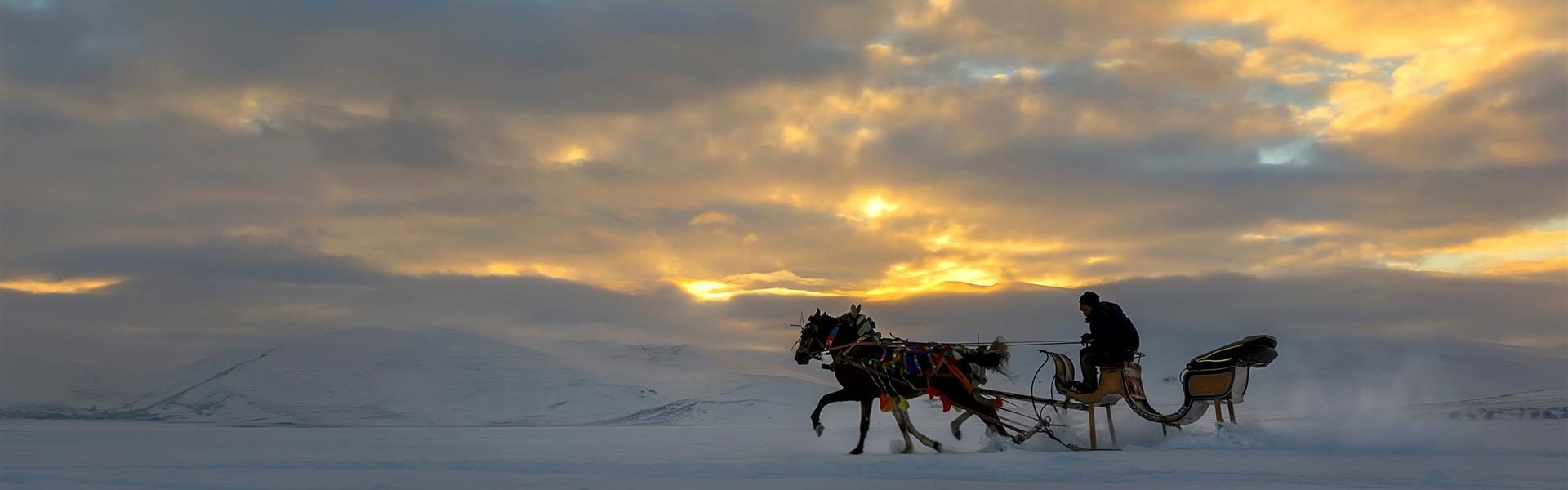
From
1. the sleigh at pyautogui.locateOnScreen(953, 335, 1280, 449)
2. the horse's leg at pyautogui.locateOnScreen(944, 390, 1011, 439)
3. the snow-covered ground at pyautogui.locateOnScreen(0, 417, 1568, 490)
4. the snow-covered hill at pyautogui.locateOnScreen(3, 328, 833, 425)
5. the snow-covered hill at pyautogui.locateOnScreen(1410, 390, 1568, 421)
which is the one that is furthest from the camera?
the snow-covered hill at pyautogui.locateOnScreen(3, 328, 833, 425)

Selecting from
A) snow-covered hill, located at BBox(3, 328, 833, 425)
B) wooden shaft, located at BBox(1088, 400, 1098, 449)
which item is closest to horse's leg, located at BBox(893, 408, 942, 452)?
wooden shaft, located at BBox(1088, 400, 1098, 449)

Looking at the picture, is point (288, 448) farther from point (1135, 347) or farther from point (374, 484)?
point (1135, 347)

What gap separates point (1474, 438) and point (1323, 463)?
249 inches

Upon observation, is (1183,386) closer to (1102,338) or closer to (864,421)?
(1102,338)

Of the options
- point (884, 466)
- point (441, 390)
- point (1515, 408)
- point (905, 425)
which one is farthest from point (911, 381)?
point (441, 390)

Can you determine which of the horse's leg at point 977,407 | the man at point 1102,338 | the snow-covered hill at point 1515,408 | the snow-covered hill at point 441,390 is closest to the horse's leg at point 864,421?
the horse's leg at point 977,407

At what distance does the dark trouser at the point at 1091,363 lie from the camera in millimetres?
14695

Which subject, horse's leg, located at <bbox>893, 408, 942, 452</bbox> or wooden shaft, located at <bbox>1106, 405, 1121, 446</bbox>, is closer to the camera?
horse's leg, located at <bbox>893, 408, 942, 452</bbox>

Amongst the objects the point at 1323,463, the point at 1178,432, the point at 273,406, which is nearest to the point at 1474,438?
the point at 1178,432

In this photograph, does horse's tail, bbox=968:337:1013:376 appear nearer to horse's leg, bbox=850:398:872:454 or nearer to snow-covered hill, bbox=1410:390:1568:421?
horse's leg, bbox=850:398:872:454

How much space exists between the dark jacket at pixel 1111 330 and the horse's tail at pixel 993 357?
1129 mm

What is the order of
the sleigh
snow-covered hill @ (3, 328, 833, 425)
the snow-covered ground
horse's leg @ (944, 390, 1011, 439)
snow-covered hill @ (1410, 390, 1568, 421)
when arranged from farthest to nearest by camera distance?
snow-covered hill @ (3, 328, 833, 425) → snow-covered hill @ (1410, 390, 1568, 421) → horse's leg @ (944, 390, 1011, 439) → the sleigh → the snow-covered ground

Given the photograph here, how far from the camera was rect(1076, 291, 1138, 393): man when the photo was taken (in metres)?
14.6

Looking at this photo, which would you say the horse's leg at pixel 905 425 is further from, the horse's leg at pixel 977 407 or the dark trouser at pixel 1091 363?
the dark trouser at pixel 1091 363
